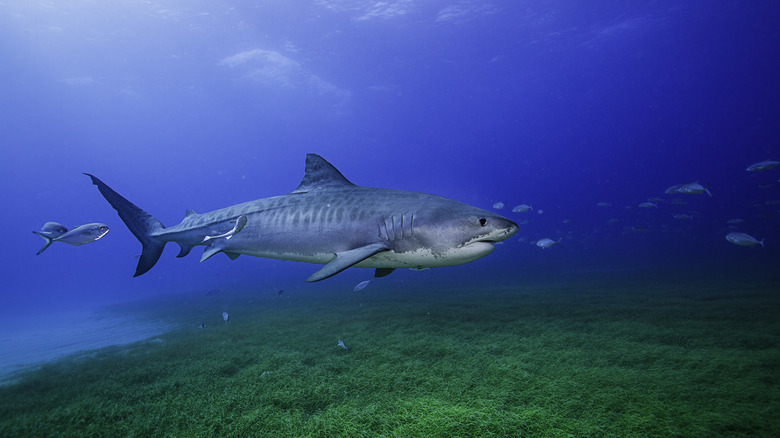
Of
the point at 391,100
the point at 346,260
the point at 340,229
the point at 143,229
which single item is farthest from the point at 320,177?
the point at 391,100

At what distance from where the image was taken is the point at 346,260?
3705 millimetres

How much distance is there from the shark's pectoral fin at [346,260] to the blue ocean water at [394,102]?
14.6 metres

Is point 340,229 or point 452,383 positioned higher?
point 340,229

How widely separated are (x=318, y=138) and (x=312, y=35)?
8262cm

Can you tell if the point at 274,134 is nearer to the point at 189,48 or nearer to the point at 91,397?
the point at 189,48

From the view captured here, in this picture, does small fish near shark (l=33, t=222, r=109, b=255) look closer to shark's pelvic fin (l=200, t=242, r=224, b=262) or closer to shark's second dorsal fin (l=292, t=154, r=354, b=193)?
shark's pelvic fin (l=200, t=242, r=224, b=262)

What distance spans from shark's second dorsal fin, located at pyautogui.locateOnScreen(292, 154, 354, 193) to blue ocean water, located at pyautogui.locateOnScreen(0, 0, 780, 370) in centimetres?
1335

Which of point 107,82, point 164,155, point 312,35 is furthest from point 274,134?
point 312,35

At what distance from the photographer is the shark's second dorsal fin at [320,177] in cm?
542

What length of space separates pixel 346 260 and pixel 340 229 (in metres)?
0.78

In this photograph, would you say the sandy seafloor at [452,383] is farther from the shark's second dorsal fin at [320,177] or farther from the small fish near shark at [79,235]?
the shark's second dorsal fin at [320,177]

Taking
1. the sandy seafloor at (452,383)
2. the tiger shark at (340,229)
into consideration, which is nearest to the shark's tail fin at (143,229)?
the tiger shark at (340,229)

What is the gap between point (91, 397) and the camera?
357cm

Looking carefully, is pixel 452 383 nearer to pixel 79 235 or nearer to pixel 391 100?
pixel 79 235
